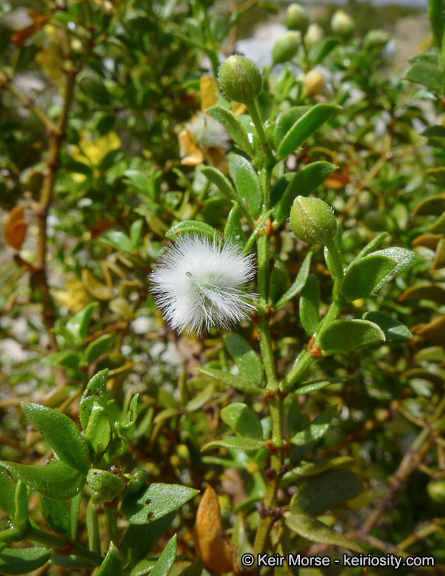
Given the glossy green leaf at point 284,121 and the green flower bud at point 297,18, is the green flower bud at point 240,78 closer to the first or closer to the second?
the glossy green leaf at point 284,121

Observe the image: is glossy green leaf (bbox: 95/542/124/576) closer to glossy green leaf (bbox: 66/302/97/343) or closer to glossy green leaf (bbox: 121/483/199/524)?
glossy green leaf (bbox: 121/483/199/524)

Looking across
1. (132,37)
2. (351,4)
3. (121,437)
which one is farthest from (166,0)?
(351,4)

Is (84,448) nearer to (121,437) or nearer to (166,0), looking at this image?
(121,437)

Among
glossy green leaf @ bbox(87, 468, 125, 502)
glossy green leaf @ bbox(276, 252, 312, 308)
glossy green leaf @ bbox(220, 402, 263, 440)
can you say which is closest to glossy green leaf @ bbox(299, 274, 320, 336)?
glossy green leaf @ bbox(276, 252, 312, 308)

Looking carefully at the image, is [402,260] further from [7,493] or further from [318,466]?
[7,493]

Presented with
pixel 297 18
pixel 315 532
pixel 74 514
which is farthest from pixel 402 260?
pixel 297 18
